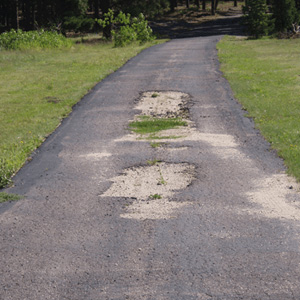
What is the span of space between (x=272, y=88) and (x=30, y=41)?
1968 cm

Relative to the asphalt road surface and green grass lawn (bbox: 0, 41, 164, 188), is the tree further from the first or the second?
the asphalt road surface

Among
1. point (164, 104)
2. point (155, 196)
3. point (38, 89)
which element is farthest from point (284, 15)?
point (155, 196)

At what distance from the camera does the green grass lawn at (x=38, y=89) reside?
10.4 metres

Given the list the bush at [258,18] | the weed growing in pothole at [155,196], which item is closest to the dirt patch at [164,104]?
the weed growing in pothole at [155,196]

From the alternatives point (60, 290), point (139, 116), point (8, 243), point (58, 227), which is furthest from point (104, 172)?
point (139, 116)

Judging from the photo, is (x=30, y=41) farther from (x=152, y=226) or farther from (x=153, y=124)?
(x=152, y=226)

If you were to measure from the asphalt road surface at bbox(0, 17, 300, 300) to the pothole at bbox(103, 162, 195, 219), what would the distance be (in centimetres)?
8

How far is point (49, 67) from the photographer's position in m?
23.8

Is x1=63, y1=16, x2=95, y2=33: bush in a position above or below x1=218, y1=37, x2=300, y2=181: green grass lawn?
above

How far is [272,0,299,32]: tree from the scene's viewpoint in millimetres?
41031

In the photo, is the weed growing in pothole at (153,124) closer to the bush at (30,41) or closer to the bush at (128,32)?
the bush at (30,41)

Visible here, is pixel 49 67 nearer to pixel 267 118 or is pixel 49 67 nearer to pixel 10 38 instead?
pixel 10 38

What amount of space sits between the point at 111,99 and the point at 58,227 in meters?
9.21

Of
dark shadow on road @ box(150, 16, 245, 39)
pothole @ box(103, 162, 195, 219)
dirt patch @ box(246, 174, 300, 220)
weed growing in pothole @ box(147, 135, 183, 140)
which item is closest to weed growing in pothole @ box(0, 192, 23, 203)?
pothole @ box(103, 162, 195, 219)
